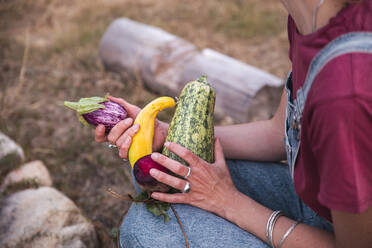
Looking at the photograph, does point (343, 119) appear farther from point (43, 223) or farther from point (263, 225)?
point (43, 223)

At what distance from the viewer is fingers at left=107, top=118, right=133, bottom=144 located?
1.90m

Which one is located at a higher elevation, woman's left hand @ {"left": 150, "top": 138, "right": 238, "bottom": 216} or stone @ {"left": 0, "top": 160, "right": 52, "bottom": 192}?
woman's left hand @ {"left": 150, "top": 138, "right": 238, "bottom": 216}

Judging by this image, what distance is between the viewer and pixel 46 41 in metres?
5.95

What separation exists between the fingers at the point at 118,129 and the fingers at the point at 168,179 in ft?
1.18

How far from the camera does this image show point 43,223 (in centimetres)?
247

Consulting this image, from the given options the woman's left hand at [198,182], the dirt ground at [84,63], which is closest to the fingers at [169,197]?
the woman's left hand at [198,182]

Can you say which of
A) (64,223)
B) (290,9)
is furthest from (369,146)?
(64,223)

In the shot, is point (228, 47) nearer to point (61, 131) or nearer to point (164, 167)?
point (61, 131)

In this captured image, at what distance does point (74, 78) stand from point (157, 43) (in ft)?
4.29

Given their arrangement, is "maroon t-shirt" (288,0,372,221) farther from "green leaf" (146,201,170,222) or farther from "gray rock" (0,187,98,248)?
"gray rock" (0,187,98,248)

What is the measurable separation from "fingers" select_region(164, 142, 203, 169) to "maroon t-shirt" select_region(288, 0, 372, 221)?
614 mm

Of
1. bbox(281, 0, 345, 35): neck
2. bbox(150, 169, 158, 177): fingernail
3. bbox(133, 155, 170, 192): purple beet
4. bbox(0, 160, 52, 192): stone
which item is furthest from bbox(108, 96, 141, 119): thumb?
bbox(0, 160, 52, 192): stone

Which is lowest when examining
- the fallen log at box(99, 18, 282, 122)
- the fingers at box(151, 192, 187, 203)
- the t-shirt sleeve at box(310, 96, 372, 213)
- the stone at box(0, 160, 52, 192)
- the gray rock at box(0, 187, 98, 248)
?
the stone at box(0, 160, 52, 192)

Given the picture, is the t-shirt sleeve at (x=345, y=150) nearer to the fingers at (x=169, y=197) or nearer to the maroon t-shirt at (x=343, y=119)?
the maroon t-shirt at (x=343, y=119)
